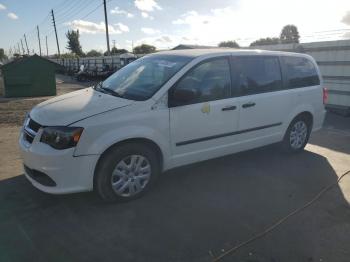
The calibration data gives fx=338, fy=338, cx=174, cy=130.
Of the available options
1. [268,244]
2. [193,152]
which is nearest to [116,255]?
[268,244]

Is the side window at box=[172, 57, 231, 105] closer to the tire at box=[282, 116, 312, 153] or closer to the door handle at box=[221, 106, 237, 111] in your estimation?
the door handle at box=[221, 106, 237, 111]

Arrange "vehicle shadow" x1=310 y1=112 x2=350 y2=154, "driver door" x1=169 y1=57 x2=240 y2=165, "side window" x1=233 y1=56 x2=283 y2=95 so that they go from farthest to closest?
"vehicle shadow" x1=310 y1=112 x2=350 y2=154 < "side window" x1=233 y1=56 x2=283 y2=95 < "driver door" x1=169 y1=57 x2=240 y2=165

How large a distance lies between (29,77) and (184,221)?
12.5 metres

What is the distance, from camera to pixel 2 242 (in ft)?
10.3

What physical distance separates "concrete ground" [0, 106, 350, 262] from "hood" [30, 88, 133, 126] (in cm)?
99

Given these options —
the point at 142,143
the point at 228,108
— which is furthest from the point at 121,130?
the point at 228,108

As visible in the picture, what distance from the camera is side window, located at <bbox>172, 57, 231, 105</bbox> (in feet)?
13.8

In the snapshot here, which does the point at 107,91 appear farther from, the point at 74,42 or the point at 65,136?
the point at 74,42

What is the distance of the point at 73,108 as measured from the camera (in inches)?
150

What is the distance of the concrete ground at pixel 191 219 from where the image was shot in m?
3.03

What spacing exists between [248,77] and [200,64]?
2.84 ft

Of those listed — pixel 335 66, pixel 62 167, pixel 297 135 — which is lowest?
pixel 297 135

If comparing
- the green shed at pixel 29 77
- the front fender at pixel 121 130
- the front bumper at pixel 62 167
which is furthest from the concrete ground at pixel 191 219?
the green shed at pixel 29 77

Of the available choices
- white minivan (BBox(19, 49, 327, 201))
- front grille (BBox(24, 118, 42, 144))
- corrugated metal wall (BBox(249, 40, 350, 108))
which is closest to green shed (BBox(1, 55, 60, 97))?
corrugated metal wall (BBox(249, 40, 350, 108))
